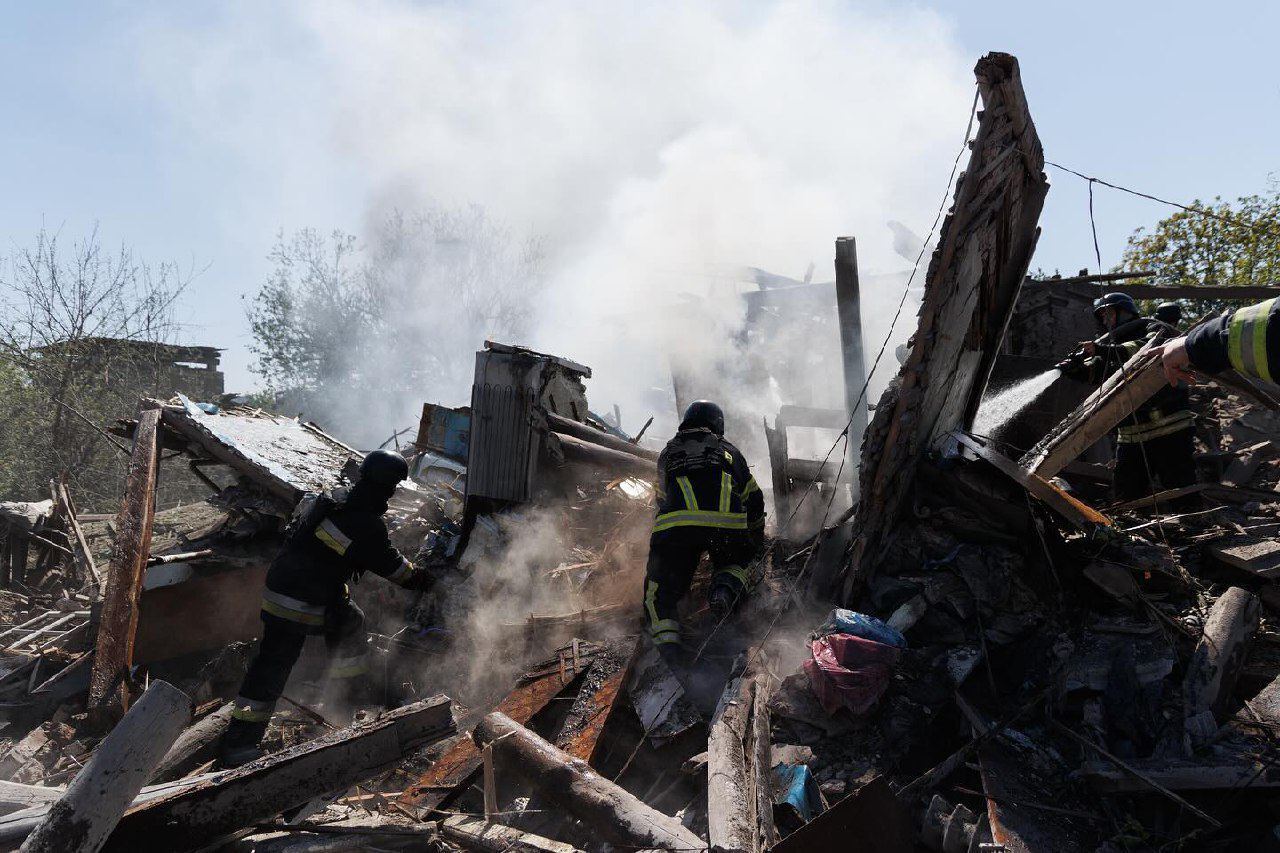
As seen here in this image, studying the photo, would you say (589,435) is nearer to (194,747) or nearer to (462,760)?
(462,760)

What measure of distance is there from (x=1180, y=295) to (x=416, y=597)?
8.65 m

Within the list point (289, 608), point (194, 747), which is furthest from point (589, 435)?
point (194, 747)

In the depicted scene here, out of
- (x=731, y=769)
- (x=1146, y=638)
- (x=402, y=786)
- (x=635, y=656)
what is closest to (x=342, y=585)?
(x=402, y=786)

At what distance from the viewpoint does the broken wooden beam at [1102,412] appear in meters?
3.80

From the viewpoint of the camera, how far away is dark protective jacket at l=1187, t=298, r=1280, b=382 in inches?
90.7

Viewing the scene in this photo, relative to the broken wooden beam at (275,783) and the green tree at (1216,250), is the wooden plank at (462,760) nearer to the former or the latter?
the broken wooden beam at (275,783)

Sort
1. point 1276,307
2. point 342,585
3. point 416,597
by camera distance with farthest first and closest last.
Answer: point 416,597
point 342,585
point 1276,307

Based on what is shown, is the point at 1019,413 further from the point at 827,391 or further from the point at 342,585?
the point at 342,585

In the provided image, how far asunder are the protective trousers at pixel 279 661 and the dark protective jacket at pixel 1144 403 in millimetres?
5182

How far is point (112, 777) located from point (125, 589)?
331 cm

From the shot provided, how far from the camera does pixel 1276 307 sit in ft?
7.56

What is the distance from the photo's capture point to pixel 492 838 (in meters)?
2.69

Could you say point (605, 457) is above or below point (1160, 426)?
below

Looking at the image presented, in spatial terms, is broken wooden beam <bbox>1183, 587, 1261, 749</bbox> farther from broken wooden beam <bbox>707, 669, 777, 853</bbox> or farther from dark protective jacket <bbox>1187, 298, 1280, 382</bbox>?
broken wooden beam <bbox>707, 669, 777, 853</bbox>
